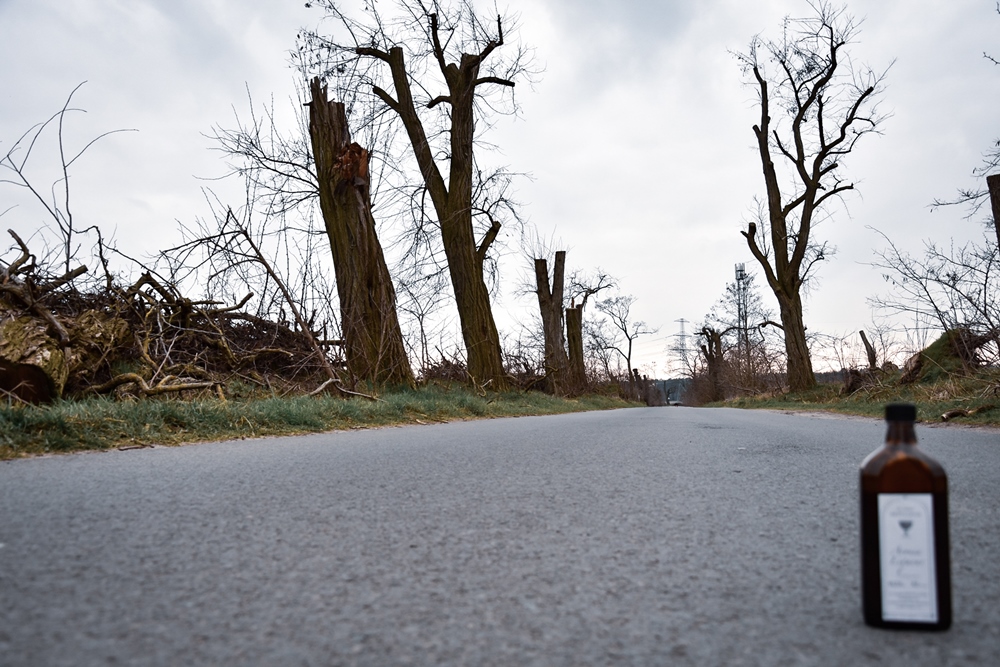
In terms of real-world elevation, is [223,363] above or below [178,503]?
above

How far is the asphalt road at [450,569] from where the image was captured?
1.12m

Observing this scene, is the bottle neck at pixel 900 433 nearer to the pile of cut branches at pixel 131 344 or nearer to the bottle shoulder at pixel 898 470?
the bottle shoulder at pixel 898 470

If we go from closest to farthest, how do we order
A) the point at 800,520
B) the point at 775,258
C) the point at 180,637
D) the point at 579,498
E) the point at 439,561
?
the point at 180,637 < the point at 439,561 < the point at 800,520 < the point at 579,498 < the point at 775,258

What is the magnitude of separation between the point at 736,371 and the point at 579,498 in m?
31.9

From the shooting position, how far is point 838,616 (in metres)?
1.26

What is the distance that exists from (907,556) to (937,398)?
10.3 m

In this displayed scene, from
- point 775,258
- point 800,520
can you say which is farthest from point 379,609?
point 775,258

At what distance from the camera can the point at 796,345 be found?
19781mm

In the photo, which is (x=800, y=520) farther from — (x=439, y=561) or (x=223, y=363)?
(x=223, y=363)

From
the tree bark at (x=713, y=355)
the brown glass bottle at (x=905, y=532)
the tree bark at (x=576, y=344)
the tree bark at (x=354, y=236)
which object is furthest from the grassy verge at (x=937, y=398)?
the tree bark at (x=713, y=355)

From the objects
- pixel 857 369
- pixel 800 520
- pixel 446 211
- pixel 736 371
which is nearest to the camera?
pixel 800 520

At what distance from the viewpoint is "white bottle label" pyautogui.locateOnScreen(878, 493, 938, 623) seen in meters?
1.14

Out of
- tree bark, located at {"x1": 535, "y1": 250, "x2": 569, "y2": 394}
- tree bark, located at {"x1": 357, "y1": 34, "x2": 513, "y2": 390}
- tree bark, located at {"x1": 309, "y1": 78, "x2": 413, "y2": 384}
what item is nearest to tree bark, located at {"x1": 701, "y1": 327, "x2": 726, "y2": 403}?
tree bark, located at {"x1": 535, "y1": 250, "x2": 569, "y2": 394}

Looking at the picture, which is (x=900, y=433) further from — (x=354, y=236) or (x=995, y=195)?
(x=995, y=195)
